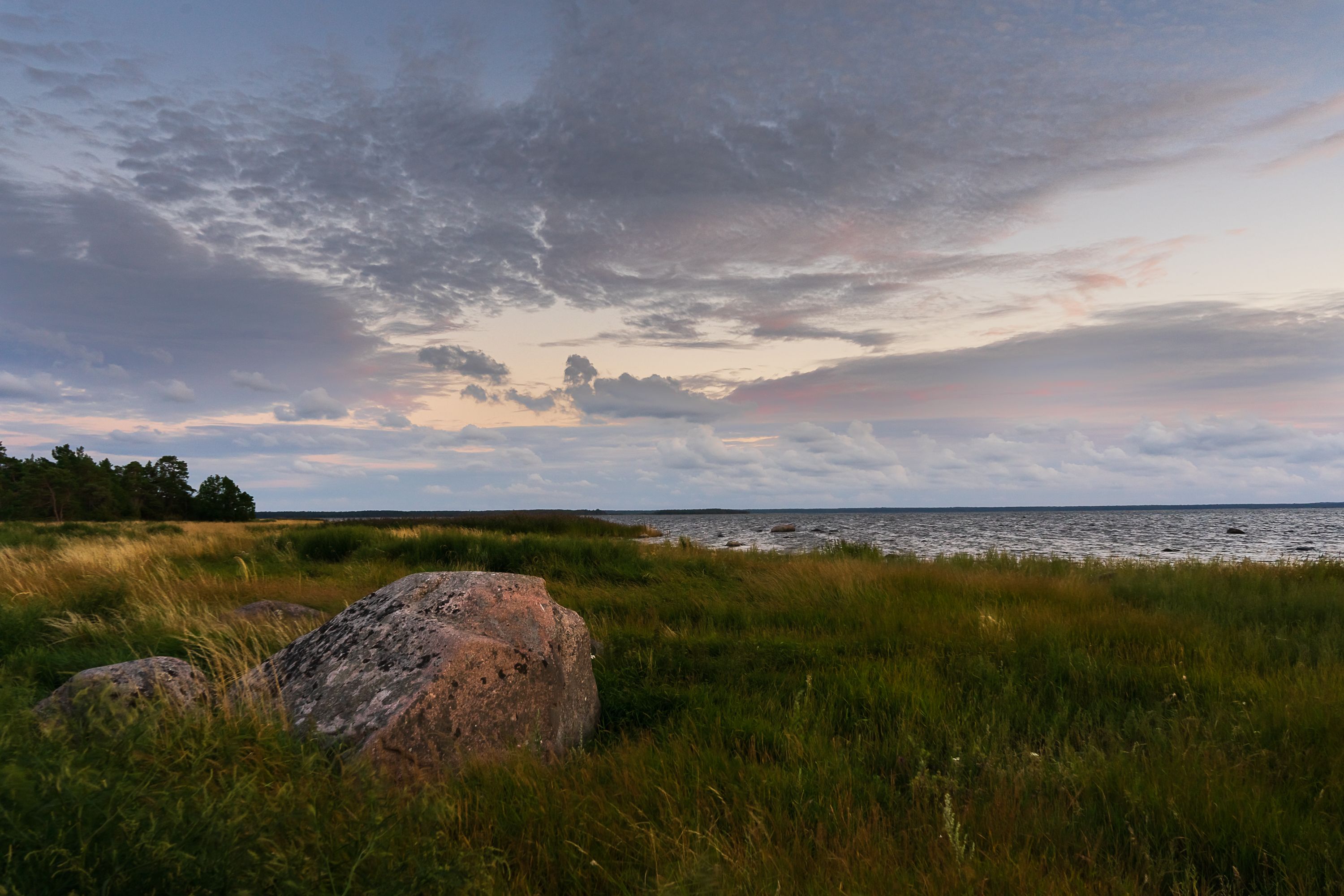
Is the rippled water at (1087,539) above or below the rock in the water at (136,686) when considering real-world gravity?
below

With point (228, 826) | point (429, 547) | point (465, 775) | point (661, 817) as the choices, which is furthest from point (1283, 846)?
point (429, 547)

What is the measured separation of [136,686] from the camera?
162 inches

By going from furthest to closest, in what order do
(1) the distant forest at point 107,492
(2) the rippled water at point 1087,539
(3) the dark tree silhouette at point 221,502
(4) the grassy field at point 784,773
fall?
(3) the dark tree silhouette at point 221,502, (1) the distant forest at point 107,492, (2) the rippled water at point 1087,539, (4) the grassy field at point 784,773

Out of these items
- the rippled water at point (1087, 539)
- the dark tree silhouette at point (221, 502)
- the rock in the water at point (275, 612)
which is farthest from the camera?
the dark tree silhouette at point (221, 502)

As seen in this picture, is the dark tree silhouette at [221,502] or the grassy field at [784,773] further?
the dark tree silhouette at [221,502]

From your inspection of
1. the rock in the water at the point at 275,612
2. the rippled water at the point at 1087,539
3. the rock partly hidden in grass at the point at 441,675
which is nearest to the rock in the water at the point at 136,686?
the rock partly hidden in grass at the point at 441,675

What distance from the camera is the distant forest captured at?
61.9m

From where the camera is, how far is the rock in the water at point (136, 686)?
3.74 metres

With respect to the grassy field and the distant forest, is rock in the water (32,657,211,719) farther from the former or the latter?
the distant forest

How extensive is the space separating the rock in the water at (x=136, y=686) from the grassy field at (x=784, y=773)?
0.80 ft

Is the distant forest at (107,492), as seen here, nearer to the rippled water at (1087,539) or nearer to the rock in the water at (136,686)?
the rippled water at (1087,539)

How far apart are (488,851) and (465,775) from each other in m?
0.92

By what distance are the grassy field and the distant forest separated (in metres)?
70.2

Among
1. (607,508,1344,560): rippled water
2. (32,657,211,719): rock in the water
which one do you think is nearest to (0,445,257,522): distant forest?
(607,508,1344,560): rippled water
